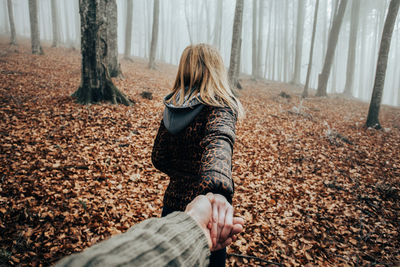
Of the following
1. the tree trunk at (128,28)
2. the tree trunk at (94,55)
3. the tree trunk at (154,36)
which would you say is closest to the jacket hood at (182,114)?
the tree trunk at (94,55)

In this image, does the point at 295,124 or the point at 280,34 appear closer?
the point at 295,124

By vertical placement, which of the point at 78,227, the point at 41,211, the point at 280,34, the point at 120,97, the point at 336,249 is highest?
the point at 280,34

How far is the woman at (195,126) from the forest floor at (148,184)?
2328 millimetres

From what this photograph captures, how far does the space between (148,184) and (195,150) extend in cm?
341

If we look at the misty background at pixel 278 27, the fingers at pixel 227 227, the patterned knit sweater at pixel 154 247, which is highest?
the misty background at pixel 278 27

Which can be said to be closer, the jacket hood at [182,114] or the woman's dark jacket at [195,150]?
the woman's dark jacket at [195,150]

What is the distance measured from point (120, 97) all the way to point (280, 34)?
35690mm

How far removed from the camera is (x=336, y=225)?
13.4ft

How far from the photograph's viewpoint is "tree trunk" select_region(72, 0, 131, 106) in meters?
6.16

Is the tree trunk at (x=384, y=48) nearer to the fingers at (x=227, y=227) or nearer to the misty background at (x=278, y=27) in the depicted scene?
the misty background at (x=278, y=27)

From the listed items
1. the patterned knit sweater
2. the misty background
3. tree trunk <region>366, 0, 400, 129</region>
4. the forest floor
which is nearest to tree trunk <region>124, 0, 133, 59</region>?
the misty background

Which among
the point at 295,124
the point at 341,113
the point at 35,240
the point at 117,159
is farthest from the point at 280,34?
the point at 35,240

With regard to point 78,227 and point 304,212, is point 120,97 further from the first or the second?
point 304,212

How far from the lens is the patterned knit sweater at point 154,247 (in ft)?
1.83
